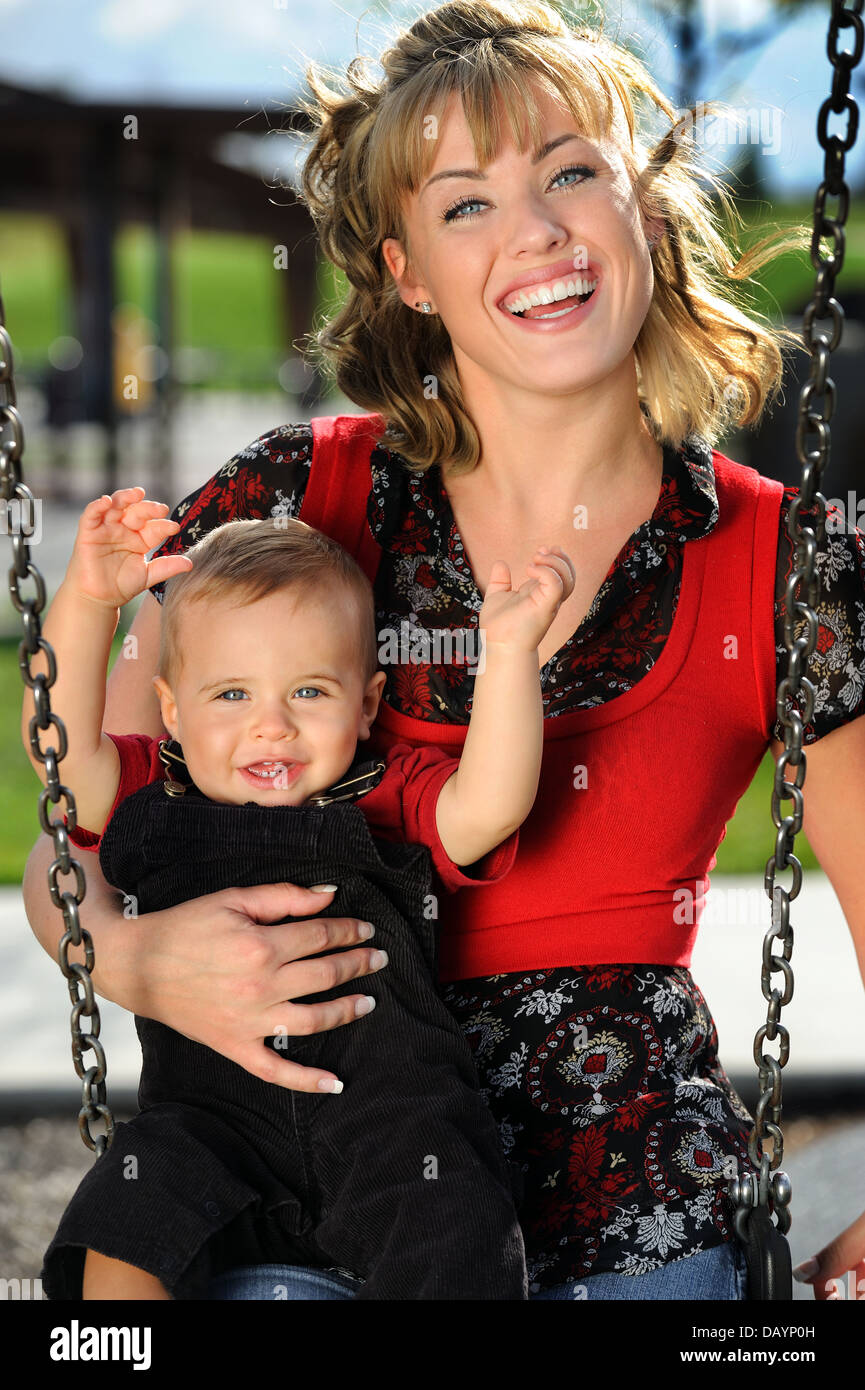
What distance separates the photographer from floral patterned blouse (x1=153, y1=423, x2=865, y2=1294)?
175 centimetres

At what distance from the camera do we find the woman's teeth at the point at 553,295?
72.2 inches

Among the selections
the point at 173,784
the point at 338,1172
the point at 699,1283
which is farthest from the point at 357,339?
the point at 699,1283

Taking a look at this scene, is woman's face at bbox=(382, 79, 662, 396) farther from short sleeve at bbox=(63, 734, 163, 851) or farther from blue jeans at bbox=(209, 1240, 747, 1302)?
blue jeans at bbox=(209, 1240, 747, 1302)

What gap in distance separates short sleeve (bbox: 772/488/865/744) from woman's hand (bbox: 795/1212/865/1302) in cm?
60

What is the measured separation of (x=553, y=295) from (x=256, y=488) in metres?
0.47

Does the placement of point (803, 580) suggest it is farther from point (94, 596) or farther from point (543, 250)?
point (94, 596)

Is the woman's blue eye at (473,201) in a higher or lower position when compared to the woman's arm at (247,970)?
higher

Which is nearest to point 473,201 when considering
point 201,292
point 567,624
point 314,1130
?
point 567,624

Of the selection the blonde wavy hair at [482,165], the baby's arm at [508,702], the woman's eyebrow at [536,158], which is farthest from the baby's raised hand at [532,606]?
the woman's eyebrow at [536,158]

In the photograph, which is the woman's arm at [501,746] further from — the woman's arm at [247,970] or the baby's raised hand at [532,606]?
the woman's arm at [247,970]

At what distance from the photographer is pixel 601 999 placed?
1841 millimetres

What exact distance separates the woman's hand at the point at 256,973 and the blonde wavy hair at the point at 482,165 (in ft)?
2.13

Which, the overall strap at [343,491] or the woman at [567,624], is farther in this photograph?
the overall strap at [343,491]

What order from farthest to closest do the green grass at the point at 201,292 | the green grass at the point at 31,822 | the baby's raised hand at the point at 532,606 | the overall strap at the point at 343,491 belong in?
the green grass at the point at 201,292 < the green grass at the point at 31,822 < the overall strap at the point at 343,491 < the baby's raised hand at the point at 532,606
